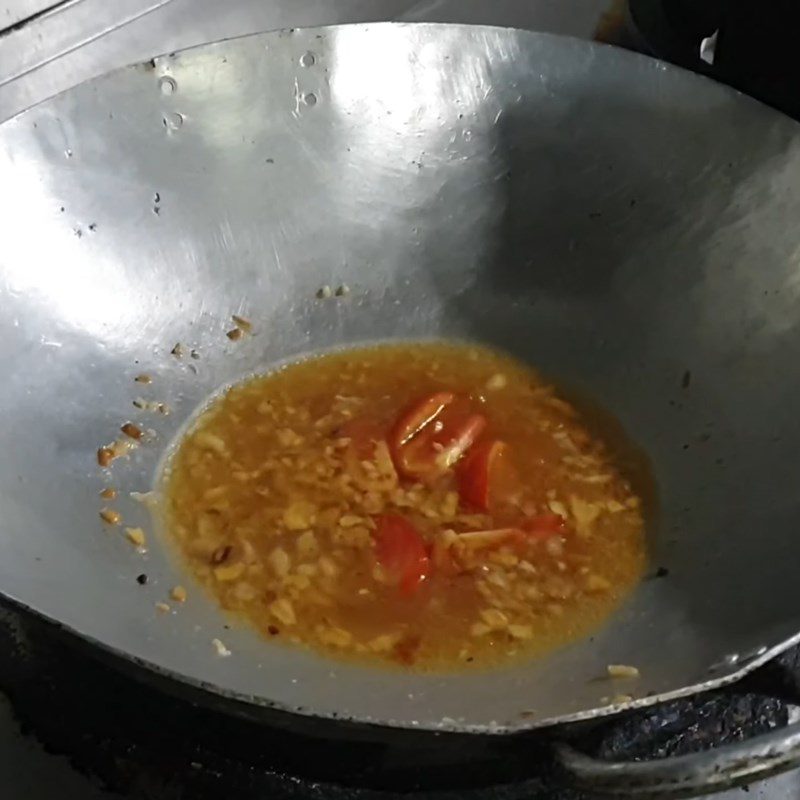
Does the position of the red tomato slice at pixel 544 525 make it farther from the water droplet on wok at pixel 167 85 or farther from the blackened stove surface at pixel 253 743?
the water droplet on wok at pixel 167 85

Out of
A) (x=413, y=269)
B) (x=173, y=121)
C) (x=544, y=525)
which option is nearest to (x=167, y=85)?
(x=173, y=121)

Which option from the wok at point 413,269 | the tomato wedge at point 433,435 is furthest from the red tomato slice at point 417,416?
the wok at point 413,269

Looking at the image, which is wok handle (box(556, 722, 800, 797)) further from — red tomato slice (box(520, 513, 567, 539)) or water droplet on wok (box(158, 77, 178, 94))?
water droplet on wok (box(158, 77, 178, 94))

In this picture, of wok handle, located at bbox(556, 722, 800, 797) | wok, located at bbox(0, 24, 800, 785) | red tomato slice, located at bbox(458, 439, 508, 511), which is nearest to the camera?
wok handle, located at bbox(556, 722, 800, 797)

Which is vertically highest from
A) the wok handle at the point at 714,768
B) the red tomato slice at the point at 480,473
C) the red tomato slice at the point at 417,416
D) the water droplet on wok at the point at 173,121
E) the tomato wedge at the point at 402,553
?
the water droplet on wok at the point at 173,121

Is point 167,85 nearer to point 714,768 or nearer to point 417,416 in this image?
point 417,416

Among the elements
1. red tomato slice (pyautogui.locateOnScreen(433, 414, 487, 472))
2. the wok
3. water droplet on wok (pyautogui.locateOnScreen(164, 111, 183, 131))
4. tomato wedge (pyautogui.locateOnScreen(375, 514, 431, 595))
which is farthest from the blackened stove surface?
water droplet on wok (pyautogui.locateOnScreen(164, 111, 183, 131))
